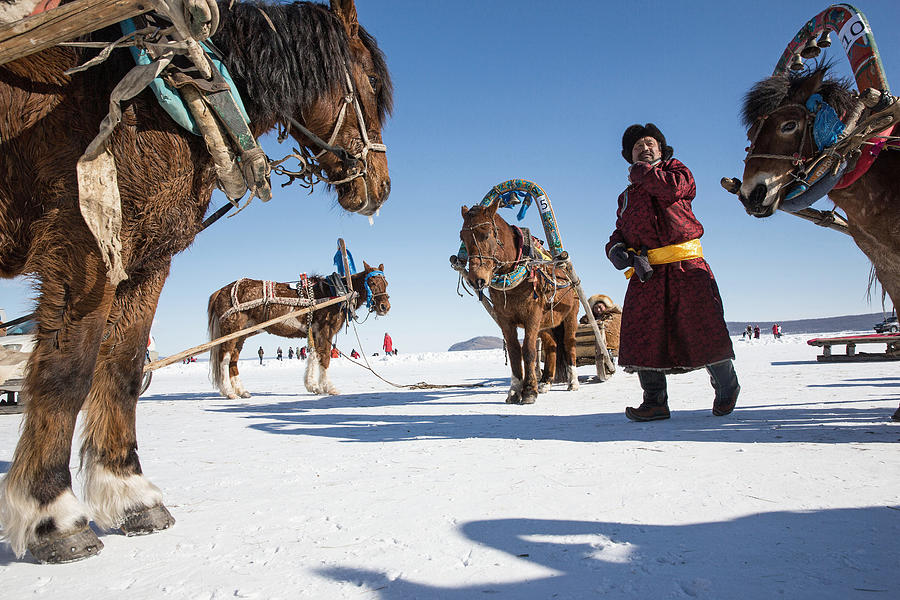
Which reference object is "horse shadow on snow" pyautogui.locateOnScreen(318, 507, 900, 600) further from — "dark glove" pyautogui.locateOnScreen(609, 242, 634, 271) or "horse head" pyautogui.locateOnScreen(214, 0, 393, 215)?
"dark glove" pyautogui.locateOnScreen(609, 242, 634, 271)

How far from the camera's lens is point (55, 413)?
173 centimetres

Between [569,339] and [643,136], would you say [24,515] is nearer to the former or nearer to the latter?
[643,136]

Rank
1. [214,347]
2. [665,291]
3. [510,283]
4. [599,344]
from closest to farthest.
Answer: [665,291] < [510,283] < [599,344] < [214,347]

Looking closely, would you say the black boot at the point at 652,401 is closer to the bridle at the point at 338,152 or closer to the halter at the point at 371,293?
the bridle at the point at 338,152

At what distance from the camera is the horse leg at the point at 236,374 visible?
398 inches

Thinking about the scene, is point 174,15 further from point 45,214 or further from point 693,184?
point 693,184

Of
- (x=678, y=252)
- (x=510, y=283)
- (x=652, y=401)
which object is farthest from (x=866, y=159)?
(x=510, y=283)

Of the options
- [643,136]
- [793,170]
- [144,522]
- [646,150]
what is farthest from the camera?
[643,136]

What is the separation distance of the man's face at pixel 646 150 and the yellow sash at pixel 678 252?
83 cm

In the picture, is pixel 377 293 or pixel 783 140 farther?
pixel 377 293

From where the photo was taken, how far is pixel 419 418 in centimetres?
535

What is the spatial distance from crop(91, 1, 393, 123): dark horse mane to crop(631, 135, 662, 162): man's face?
9.97 ft

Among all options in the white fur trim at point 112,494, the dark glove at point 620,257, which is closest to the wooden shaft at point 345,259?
the dark glove at point 620,257

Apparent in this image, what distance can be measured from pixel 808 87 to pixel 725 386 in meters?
2.31
